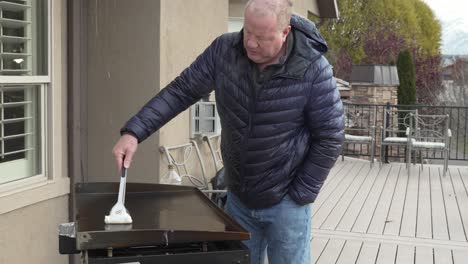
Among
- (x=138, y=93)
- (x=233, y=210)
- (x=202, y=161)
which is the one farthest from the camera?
(x=202, y=161)

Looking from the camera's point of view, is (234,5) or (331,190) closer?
(234,5)

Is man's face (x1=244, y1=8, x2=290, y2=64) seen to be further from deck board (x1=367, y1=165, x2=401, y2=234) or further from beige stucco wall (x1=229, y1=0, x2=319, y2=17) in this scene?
beige stucco wall (x1=229, y1=0, x2=319, y2=17)

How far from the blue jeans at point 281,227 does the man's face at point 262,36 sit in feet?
1.78

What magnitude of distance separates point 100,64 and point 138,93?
30 centimetres

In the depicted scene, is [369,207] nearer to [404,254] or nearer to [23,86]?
[404,254]

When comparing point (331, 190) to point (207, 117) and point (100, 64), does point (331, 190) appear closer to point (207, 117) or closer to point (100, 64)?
point (207, 117)

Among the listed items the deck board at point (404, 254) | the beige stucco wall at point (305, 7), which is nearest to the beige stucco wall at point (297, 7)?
the beige stucco wall at point (305, 7)

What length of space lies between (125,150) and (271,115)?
529 mm

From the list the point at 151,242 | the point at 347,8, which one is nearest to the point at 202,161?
the point at 151,242

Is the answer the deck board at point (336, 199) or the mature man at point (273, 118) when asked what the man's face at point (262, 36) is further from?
the deck board at point (336, 199)

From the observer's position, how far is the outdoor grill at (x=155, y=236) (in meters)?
1.71

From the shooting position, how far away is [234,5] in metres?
6.43

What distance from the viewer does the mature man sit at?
2.22 m

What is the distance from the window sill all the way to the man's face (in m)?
1.58
